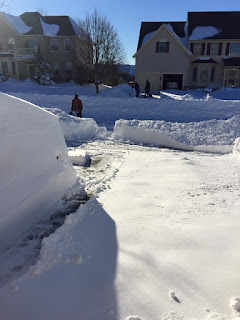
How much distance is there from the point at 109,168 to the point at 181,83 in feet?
74.1

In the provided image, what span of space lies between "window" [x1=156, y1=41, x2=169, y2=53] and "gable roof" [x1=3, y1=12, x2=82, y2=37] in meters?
10.6

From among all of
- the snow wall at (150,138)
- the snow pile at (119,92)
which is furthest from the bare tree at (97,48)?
the snow wall at (150,138)

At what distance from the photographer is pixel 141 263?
8.65ft

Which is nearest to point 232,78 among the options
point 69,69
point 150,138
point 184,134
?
point 69,69

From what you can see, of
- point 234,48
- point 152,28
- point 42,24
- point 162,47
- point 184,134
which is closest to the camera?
point 184,134

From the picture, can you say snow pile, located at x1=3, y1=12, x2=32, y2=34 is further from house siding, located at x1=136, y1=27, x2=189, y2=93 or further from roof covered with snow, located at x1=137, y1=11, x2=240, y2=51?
house siding, located at x1=136, y1=27, x2=189, y2=93

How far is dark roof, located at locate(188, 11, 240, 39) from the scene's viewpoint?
25.9 metres

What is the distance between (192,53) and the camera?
26422mm

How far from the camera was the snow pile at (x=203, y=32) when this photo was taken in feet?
84.9

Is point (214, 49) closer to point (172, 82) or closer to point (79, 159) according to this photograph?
point (172, 82)

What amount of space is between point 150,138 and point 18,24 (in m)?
29.6

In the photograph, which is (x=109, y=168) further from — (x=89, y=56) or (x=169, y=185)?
(x=89, y=56)

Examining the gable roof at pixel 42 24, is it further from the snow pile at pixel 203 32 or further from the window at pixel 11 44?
the snow pile at pixel 203 32

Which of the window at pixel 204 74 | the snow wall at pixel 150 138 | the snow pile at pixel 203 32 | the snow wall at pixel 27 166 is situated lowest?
the snow wall at pixel 150 138
